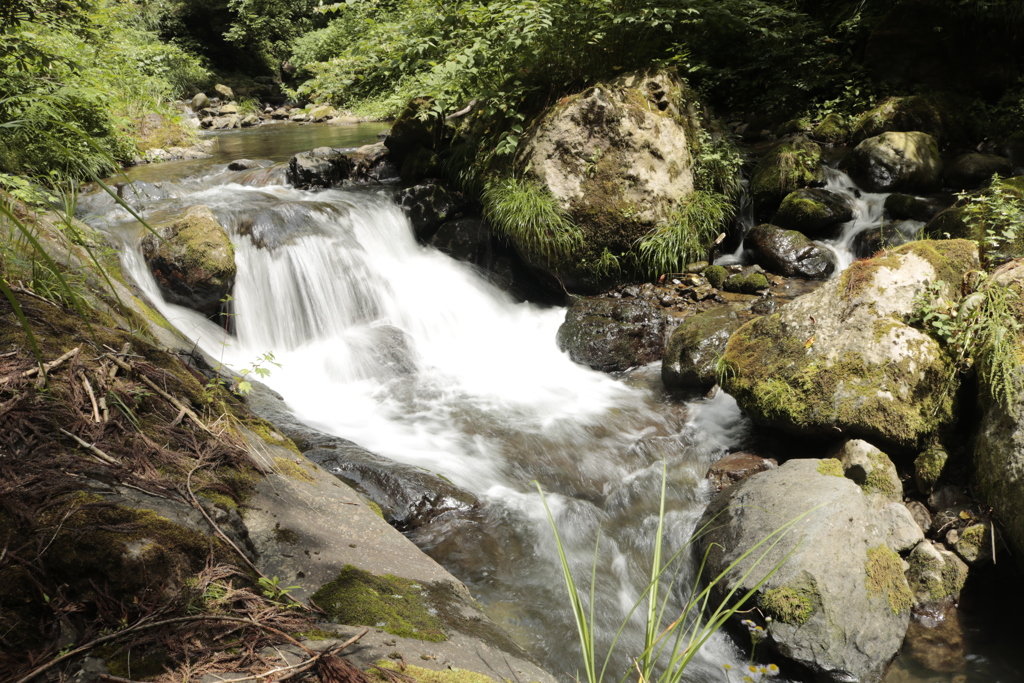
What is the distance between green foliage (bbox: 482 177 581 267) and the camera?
25.3 ft

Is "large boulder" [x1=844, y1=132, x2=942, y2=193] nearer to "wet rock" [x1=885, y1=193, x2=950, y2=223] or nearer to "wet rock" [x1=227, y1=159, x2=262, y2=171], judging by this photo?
"wet rock" [x1=885, y1=193, x2=950, y2=223]

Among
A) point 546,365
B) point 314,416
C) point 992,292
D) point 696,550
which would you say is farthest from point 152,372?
point 992,292

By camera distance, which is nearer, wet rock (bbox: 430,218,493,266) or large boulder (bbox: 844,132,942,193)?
large boulder (bbox: 844,132,942,193)

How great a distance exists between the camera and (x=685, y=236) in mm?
7770

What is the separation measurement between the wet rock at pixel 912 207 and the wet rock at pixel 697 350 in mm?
3311

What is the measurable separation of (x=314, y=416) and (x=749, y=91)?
10236 millimetres

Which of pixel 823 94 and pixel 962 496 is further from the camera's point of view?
pixel 823 94

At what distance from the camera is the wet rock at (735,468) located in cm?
477

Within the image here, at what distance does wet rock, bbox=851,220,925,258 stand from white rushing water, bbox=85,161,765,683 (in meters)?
3.39

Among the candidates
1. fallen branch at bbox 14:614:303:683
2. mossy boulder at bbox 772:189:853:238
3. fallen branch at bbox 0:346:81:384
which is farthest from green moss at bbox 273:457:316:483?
mossy boulder at bbox 772:189:853:238

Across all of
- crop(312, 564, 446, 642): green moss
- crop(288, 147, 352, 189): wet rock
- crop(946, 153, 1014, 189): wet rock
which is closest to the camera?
crop(312, 564, 446, 642): green moss

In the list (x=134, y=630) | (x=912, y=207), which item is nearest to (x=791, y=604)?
(x=134, y=630)

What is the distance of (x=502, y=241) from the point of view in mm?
8461

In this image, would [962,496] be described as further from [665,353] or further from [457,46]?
[457,46]
